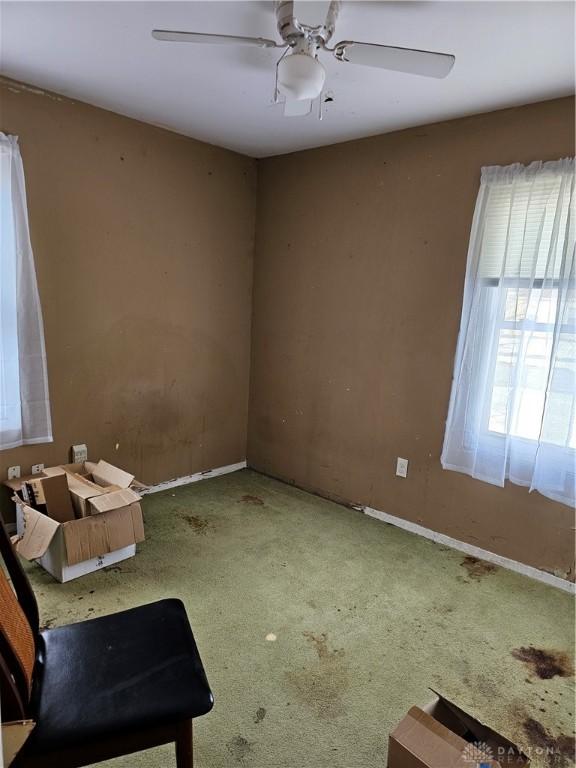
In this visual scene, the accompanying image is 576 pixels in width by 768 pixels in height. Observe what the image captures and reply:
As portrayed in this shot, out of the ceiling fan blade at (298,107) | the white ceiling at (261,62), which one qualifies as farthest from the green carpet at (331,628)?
the white ceiling at (261,62)

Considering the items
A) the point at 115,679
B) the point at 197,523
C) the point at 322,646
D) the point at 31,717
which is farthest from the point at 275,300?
the point at 31,717

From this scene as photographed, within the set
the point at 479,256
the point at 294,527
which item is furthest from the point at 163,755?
the point at 479,256

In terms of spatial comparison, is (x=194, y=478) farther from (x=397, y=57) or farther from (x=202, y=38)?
(x=397, y=57)

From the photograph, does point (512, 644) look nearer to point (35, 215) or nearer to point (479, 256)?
point (479, 256)

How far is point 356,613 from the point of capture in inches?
87.0

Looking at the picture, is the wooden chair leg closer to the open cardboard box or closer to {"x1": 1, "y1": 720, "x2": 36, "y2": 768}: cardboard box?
{"x1": 1, "y1": 720, "x2": 36, "y2": 768}: cardboard box

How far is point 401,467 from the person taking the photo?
10.1 feet

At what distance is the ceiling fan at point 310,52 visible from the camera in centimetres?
153

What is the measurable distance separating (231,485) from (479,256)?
2.32 m

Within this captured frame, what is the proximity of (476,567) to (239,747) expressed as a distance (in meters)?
1.65

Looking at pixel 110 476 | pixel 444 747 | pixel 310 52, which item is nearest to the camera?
pixel 444 747

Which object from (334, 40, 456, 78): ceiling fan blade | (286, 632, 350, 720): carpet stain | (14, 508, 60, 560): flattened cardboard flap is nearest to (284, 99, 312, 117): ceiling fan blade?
(334, 40, 456, 78): ceiling fan blade

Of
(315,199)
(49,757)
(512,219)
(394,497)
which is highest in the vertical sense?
(315,199)

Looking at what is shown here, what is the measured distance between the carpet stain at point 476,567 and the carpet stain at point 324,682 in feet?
3.25
